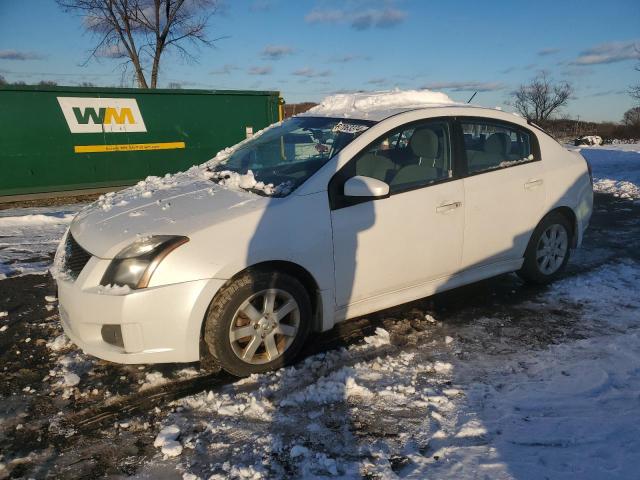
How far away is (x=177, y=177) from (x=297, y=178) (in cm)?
129

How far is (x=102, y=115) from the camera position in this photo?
10.4 metres

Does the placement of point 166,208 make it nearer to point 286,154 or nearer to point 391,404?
point 286,154

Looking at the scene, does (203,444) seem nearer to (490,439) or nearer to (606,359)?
(490,439)

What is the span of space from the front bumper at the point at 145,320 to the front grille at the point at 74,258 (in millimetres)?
107

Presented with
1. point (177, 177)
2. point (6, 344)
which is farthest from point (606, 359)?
point (6, 344)

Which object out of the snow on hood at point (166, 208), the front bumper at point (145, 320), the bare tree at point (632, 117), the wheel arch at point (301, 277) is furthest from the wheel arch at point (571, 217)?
the bare tree at point (632, 117)

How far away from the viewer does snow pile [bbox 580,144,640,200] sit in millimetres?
10460

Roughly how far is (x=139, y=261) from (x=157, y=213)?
0.46 metres

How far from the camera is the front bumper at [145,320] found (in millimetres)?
2836

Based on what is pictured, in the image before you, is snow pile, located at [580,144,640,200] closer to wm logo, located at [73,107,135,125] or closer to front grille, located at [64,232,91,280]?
front grille, located at [64,232,91,280]

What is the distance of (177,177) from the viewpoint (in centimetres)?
419

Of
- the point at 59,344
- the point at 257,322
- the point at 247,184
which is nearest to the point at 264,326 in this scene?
the point at 257,322

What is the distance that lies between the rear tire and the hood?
2679 millimetres

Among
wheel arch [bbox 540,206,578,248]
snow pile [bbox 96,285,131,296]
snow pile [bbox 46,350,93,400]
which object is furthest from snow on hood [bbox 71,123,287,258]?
wheel arch [bbox 540,206,578,248]
